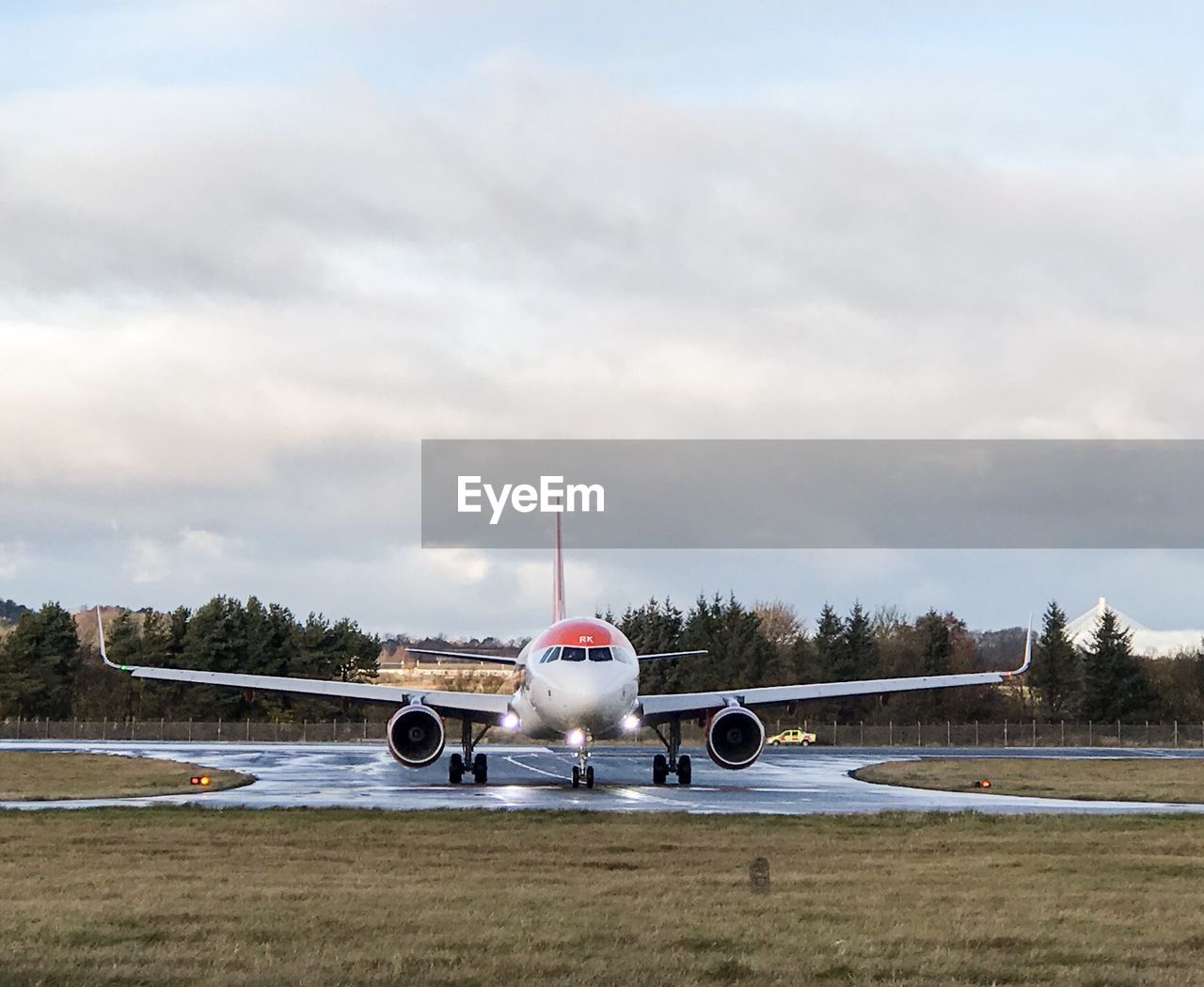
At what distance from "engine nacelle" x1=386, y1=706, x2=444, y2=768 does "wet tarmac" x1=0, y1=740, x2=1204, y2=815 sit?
2.37ft

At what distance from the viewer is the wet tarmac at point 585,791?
1152 inches

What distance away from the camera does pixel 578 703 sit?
33.5 m

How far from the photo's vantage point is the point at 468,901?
600 inches

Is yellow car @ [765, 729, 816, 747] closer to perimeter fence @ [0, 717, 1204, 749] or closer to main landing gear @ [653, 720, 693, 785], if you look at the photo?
perimeter fence @ [0, 717, 1204, 749]

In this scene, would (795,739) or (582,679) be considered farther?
(795,739)

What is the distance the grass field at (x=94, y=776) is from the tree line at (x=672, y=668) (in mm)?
54573

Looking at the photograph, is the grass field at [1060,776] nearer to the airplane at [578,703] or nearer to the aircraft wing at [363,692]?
the airplane at [578,703]

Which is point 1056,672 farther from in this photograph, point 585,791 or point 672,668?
point 585,791

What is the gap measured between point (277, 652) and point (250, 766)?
69.9 meters

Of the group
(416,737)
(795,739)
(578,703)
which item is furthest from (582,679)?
(795,739)

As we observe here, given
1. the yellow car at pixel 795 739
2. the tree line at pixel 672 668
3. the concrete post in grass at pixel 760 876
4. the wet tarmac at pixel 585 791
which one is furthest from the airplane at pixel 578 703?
the tree line at pixel 672 668

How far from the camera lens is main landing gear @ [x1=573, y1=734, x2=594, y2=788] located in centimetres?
3525

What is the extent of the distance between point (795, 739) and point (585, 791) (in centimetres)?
5273

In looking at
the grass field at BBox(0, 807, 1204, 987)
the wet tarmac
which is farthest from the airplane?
the grass field at BBox(0, 807, 1204, 987)
